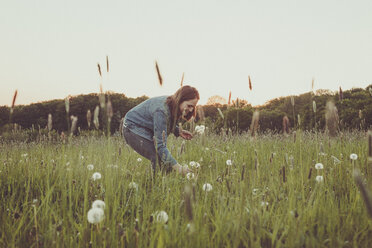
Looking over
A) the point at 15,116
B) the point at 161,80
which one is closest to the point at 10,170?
the point at 161,80

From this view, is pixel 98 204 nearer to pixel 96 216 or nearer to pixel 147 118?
pixel 96 216

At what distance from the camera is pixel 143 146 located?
4117 millimetres

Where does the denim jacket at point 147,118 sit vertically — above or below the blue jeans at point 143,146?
above

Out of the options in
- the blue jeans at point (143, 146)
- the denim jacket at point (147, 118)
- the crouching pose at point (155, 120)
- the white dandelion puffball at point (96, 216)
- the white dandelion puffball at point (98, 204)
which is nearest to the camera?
the white dandelion puffball at point (96, 216)

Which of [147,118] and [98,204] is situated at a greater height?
[147,118]

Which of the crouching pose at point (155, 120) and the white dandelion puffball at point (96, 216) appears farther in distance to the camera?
the crouching pose at point (155, 120)

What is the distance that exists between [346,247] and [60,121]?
16527mm

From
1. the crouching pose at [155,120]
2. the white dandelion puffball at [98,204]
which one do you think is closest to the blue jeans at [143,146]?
the crouching pose at [155,120]

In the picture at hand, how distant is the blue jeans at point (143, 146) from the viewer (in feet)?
13.4

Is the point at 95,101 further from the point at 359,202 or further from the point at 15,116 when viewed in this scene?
the point at 359,202

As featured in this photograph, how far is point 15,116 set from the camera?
1659 centimetres

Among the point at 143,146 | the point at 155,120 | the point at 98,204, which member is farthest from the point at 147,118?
the point at 98,204

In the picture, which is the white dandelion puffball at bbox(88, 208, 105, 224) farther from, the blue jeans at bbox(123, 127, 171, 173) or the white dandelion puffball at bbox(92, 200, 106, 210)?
the blue jeans at bbox(123, 127, 171, 173)

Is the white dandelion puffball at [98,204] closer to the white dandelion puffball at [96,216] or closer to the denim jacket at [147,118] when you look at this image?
the white dandelion puffball at [96,216]
